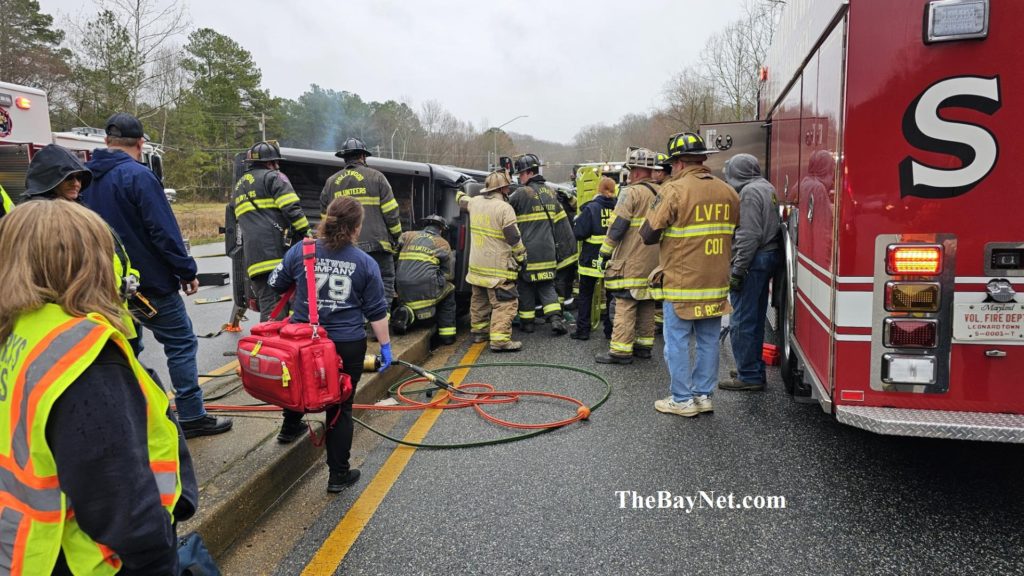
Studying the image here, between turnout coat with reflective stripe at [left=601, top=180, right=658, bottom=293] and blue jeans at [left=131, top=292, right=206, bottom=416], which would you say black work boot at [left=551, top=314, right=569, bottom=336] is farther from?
blue jeans at [left=131, top=292, right=206, bottom=416]

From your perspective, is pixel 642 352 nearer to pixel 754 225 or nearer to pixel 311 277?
pixel 754 225

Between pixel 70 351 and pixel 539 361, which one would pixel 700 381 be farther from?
pixel 70 351

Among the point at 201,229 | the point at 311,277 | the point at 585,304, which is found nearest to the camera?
the point at 311,277

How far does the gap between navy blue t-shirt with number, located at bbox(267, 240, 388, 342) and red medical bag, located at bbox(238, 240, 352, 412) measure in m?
0.13

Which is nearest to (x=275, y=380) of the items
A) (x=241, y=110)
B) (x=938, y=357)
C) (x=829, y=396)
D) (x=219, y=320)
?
(x=829, y=396)

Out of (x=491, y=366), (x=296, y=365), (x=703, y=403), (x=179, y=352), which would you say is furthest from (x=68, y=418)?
(x=491, y=366)

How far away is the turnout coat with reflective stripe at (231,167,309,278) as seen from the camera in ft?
19.6

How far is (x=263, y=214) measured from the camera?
19.7 feet

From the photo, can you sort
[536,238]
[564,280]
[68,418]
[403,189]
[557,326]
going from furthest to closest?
[403,189] → [564,280] → [557,326] → [536,238] → [68,418]

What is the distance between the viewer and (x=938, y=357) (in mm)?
3195

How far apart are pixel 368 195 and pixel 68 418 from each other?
558cm

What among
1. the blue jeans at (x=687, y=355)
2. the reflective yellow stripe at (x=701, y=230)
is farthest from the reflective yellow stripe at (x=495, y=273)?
the reflective yellow stripe at (x=701, y=230)

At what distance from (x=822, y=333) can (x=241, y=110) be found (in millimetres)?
59498

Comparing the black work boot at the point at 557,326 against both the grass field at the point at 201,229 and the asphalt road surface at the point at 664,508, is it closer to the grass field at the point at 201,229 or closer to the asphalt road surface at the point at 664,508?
the asphalt road surface at the point at 664,508
